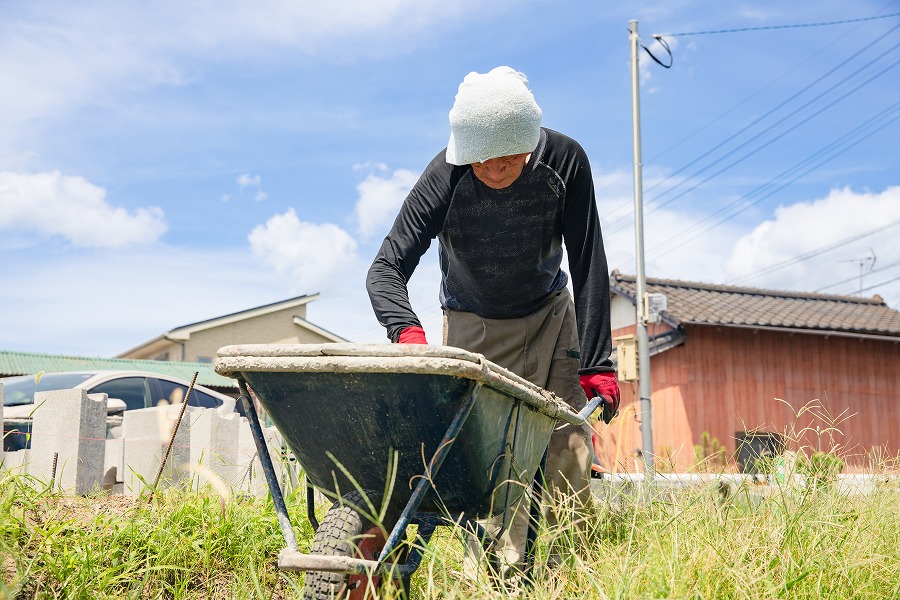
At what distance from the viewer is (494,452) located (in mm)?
2293

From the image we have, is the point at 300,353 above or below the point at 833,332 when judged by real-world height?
below

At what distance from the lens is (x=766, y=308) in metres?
19.5

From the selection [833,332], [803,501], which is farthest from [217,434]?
[833,332]

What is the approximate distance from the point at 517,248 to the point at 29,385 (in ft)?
22.4

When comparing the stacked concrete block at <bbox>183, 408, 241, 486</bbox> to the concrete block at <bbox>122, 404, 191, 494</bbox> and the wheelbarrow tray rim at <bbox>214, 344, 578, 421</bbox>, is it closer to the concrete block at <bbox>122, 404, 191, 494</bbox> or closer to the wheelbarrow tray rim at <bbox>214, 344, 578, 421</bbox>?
the concrete block at <bbox>122, 404, 191, 494</bbox>

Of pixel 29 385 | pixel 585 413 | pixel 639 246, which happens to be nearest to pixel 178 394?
pixel 29 385

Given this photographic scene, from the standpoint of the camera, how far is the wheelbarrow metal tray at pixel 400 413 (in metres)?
2.03

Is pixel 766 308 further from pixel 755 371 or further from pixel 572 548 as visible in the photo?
pixel 572 548

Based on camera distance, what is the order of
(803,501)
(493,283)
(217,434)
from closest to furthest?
(803,501), (493,283), (217,434)

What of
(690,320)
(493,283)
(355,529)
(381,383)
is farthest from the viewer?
(690,320)

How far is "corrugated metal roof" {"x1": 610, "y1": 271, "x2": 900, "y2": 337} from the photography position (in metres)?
17.0

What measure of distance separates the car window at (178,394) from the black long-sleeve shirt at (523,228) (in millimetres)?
6607

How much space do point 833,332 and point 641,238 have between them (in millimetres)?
6436

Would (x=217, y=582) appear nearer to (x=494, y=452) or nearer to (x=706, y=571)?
(x=494, y=452)
